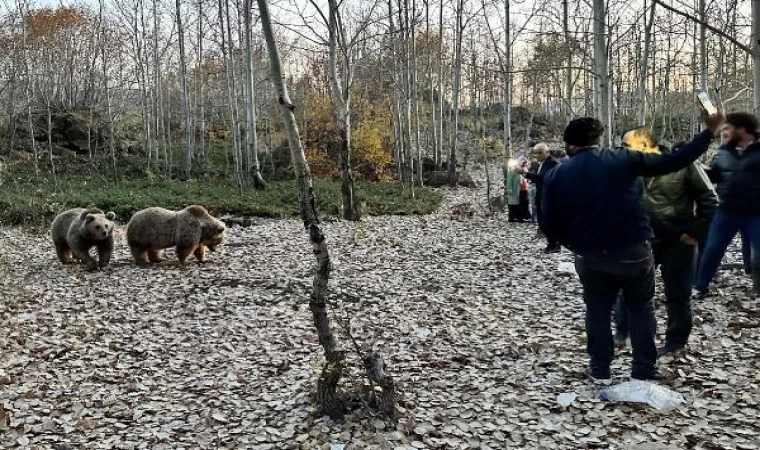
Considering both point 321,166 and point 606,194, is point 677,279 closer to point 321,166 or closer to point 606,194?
point 606,194

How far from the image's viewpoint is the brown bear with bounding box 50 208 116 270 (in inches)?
403

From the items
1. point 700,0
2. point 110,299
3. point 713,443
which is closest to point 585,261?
point 713,443

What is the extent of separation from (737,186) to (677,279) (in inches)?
92.1

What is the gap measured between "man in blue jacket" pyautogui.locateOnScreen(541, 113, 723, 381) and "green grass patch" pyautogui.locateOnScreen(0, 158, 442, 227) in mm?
13686

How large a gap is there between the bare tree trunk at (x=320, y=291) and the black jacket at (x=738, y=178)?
482cm

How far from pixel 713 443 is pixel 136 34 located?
28380mm

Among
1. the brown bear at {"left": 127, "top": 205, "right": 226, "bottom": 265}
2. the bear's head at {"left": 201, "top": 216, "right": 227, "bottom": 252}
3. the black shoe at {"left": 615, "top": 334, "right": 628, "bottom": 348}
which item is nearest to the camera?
the black shoe at {"left": 615, "top": 334, "right": 628, "bottom": 348}

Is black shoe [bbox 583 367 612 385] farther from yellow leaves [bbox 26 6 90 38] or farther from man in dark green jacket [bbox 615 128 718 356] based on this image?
yellow leaves [bbox 26 6 90 38]

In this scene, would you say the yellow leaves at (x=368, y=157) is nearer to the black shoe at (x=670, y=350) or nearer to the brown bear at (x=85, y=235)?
the brown bear at (x=85, y=235)

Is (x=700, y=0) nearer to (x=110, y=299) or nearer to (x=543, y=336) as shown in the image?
(x=543, y=336)

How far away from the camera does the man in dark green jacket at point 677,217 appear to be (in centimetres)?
490

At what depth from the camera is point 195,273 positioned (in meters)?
10.3

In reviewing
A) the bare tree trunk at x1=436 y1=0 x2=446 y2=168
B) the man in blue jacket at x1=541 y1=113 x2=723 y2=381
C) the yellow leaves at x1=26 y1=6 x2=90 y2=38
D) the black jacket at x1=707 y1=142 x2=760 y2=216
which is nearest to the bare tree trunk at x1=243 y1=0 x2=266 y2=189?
the bare tree trunk at x1=436 y1=0 x2=446 y2=168

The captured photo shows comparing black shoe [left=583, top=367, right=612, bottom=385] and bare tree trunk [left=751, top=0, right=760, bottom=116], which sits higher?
bare tree trunk [left=751, top=0, right=760, bottom=116]
